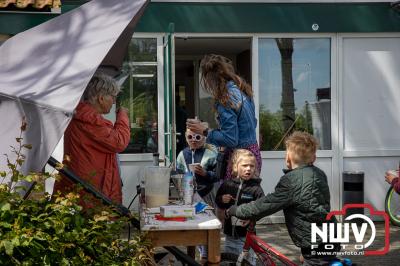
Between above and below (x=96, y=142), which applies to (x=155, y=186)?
below

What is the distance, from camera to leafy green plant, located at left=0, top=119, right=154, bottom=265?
2.84m

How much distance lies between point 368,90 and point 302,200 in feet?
18.6

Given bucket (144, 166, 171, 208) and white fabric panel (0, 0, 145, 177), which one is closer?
white fabric panel (0, 0, 145, 177)

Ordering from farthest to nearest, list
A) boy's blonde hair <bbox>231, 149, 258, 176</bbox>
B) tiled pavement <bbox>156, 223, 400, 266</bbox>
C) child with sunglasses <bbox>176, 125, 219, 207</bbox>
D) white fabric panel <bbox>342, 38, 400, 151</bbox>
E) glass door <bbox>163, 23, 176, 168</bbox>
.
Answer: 1. white fabric panel <bbox>342, 38, 400, 151</bbox>
2. glass door <bbox>163, 23, 176, 168</bbox>
3. tiled pavement <bbox>156, 223, 400, 266</bbox>
4. child with sunglasses <bbox>176, 125, 219, 207</bbox>
5. boy's blonde hair <bbox>231, 149, 258, 176</bbox>

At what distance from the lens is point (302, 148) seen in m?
4.36

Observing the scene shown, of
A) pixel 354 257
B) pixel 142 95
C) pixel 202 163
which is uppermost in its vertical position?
pixel 142 95

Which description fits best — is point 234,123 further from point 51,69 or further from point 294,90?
point 294,90

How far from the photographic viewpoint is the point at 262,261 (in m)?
4.72

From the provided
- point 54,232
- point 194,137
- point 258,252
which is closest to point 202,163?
point 194,137

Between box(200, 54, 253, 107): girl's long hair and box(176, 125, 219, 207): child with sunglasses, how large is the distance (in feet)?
2.55

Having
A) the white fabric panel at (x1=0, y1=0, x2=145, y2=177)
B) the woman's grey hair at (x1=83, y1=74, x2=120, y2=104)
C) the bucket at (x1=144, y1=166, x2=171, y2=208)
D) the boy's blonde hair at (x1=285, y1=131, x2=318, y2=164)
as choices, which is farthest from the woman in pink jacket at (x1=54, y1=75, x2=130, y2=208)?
the boy's blonde hair at (x1=285, y1=131, x2=318, y2=164)

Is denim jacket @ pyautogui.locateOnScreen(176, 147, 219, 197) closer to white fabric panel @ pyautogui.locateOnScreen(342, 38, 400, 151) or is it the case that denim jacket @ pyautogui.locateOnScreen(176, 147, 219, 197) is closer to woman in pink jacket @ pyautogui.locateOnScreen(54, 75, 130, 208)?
woman in pink jacket @ pyautogui.locateOnScreen(54, 75, 130, 208)

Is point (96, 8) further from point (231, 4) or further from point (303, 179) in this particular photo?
point (231, 4)

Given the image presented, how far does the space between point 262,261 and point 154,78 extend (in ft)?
16.2
